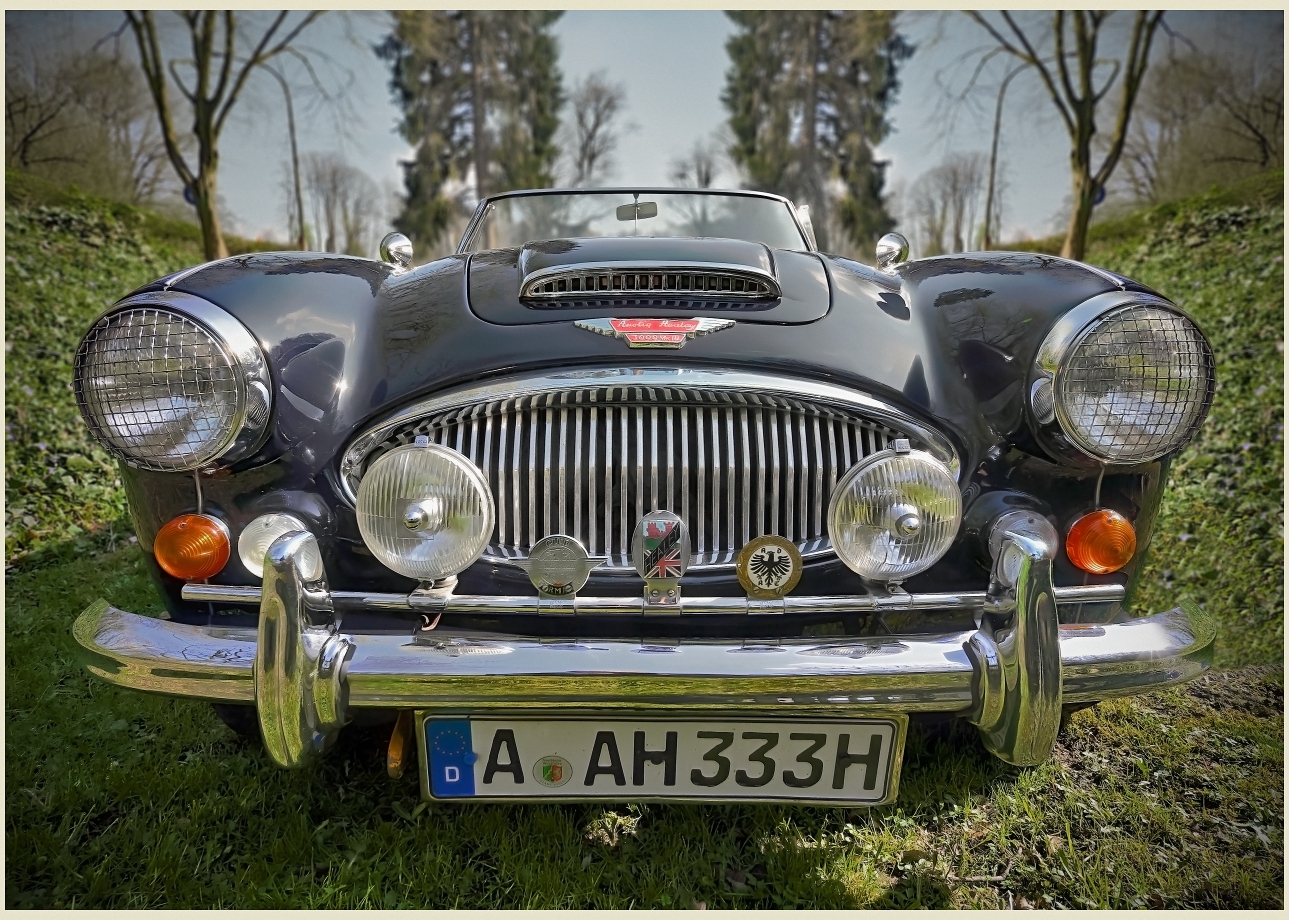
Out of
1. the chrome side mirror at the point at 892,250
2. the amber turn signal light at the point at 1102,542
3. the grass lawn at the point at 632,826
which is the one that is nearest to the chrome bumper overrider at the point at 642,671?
the amber turn signal light at the point at 1102,542

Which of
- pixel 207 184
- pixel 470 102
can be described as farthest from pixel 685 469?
pixel 470 102

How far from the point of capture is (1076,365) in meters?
1.57

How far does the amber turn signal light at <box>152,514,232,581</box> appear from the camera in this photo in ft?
5.15

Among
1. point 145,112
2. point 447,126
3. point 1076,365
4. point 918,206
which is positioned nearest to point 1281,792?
point 1076,365

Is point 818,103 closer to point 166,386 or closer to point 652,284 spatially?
point 652,284

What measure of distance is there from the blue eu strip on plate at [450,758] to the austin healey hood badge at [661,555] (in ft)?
1.45

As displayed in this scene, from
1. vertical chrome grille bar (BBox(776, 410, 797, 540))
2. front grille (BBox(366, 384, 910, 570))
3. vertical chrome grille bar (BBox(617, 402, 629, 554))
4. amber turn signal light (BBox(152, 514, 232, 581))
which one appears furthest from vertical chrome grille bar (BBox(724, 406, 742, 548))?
amber turn signal light (BBox(152, 514, 232, 581))

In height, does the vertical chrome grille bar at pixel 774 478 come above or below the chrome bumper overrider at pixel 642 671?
above

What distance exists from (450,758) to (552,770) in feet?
0.66

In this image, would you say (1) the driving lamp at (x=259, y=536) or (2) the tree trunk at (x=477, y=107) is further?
(2) the tree trunk at (x=477, y=107)

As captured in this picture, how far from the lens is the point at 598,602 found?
4.89ft

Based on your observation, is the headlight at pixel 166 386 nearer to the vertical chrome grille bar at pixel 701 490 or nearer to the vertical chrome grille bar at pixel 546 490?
the vertical chrome grille bar at pixel 546 490

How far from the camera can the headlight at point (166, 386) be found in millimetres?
1505

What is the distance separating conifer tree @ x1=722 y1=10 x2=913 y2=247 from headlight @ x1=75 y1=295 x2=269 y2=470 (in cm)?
1080
